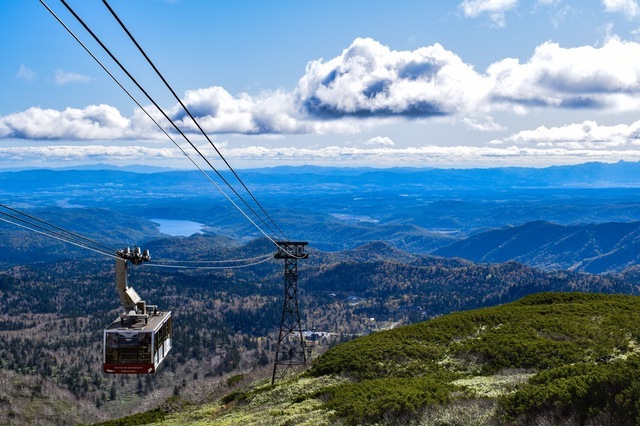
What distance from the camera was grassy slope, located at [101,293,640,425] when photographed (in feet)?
75.7

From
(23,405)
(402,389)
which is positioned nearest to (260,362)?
(23,405)

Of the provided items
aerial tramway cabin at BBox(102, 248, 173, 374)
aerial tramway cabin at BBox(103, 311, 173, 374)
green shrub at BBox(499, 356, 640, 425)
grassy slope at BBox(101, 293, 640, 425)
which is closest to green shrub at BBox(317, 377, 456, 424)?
grassy slope at BBox(101, 293, 640, 425)

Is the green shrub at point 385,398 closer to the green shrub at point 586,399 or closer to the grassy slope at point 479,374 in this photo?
the grassy slope at point 479,374

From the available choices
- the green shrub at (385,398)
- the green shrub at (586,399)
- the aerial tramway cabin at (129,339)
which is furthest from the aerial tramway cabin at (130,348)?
the green shrub at (586,399)

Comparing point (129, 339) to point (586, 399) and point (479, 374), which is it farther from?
point (479, 374)

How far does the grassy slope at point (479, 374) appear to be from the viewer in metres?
23.1

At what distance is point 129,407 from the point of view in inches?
5965

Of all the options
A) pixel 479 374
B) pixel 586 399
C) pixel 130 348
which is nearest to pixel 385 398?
pixel 586 399

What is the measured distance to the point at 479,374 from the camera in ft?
125

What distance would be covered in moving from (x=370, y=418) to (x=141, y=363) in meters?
11.4

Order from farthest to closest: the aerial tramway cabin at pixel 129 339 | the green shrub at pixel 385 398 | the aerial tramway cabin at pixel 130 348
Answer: the green shrub at pixel 385 398, the aerial tramway cabin at pixel 130 348, the aerial tramway cabin at pixel 129 339

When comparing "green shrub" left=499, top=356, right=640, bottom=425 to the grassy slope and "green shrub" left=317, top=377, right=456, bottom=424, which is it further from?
"green shrub" left=317, top=377, right=456, bottom=424

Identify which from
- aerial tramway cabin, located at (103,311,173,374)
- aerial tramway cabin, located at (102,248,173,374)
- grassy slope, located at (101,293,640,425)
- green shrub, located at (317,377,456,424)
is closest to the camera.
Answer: grassy slope, located at (101,293,640,425)

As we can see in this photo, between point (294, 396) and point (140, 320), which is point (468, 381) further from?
point (140, 320)
